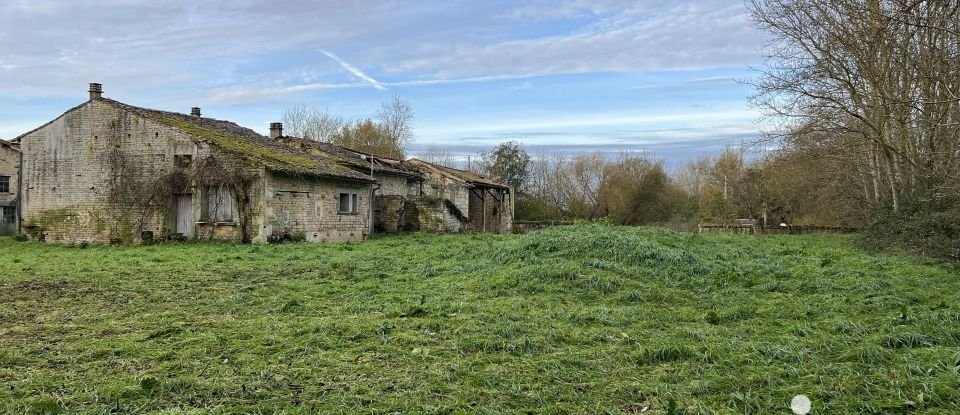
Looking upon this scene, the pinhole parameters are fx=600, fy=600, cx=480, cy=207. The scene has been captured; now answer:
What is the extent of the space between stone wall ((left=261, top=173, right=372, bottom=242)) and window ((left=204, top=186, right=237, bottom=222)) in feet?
4.45

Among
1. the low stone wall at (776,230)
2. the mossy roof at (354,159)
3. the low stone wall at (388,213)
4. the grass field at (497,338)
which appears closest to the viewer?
the grass field at (497,338)

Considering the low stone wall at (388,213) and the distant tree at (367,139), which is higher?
the distant tree at (367,139)

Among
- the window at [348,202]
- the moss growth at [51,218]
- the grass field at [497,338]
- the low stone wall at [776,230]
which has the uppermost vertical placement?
the window at [348,202]

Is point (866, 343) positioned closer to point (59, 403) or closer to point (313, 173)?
point (59, 403)

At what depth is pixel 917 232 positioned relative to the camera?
52.5ft

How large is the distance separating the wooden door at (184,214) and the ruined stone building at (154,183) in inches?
1.3

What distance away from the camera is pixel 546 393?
4203mm

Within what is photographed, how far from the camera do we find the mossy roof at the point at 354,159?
27.1 metres

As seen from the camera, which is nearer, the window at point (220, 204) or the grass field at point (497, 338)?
the grass field at point (497, 338)

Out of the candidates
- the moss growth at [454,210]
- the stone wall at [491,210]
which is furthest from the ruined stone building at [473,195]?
the moss growth at [454,210]

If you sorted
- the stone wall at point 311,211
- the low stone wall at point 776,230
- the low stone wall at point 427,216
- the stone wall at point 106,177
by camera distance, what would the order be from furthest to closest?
1. the low stone wall at point 776,230
2. the low stone wall at point 427,216
3. the stone wall at point 106,177
4. the stone wall at point 311,211

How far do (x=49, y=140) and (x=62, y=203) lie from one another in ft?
7.57

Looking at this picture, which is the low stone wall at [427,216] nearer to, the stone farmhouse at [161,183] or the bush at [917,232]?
the stone farmhouse at [161,183]

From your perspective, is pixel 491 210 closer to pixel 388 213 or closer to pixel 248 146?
pixel 388 213
